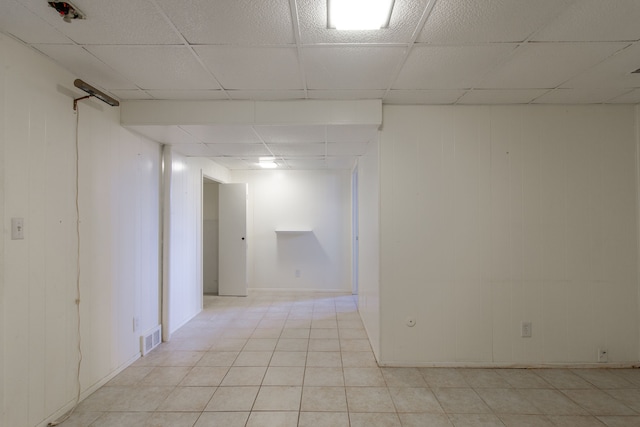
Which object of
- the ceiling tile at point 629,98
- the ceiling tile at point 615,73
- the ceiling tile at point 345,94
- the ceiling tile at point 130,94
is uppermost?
the ceiling tile at point 130,94

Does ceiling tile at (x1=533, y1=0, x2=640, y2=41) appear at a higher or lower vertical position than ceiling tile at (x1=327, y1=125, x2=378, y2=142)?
higher

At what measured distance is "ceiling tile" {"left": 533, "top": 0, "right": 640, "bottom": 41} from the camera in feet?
4.69

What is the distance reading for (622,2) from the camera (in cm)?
140

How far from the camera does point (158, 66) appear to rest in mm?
1987

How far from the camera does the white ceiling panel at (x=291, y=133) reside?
2.72 m

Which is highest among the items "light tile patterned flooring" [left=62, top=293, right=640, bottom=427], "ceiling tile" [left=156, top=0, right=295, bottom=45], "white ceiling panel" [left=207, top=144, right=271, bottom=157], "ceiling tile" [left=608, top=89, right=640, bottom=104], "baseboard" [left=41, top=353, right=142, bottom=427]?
"ceiling tile" [left=156, top=0, right=295, bottom=45]

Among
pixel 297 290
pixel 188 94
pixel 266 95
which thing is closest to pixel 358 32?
pixel 266 95

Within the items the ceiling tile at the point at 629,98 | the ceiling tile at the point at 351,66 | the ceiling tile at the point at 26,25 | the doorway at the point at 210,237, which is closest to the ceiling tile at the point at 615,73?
the ceiling tile at the point at 629,98

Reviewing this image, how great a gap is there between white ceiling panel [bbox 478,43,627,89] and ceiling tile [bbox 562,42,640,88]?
0.07 m

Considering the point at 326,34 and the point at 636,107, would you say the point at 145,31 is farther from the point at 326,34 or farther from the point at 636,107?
the point at 636,107

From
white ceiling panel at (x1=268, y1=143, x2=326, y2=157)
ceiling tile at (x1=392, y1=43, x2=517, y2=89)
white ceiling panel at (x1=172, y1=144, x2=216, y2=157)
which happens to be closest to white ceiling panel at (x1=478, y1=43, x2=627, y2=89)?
ceiling tile at (x1=392, y1=43, x2=517, y2=89)

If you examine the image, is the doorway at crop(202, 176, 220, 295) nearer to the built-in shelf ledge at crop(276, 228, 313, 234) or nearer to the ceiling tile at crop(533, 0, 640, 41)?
the built-in shelf ledge at crop(276, 228, 313, 234)

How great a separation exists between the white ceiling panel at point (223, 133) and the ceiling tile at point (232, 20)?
1012 mm

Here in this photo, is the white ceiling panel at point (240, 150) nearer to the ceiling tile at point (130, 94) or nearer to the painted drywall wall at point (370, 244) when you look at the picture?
the ceiling tile at point (130, 94)
